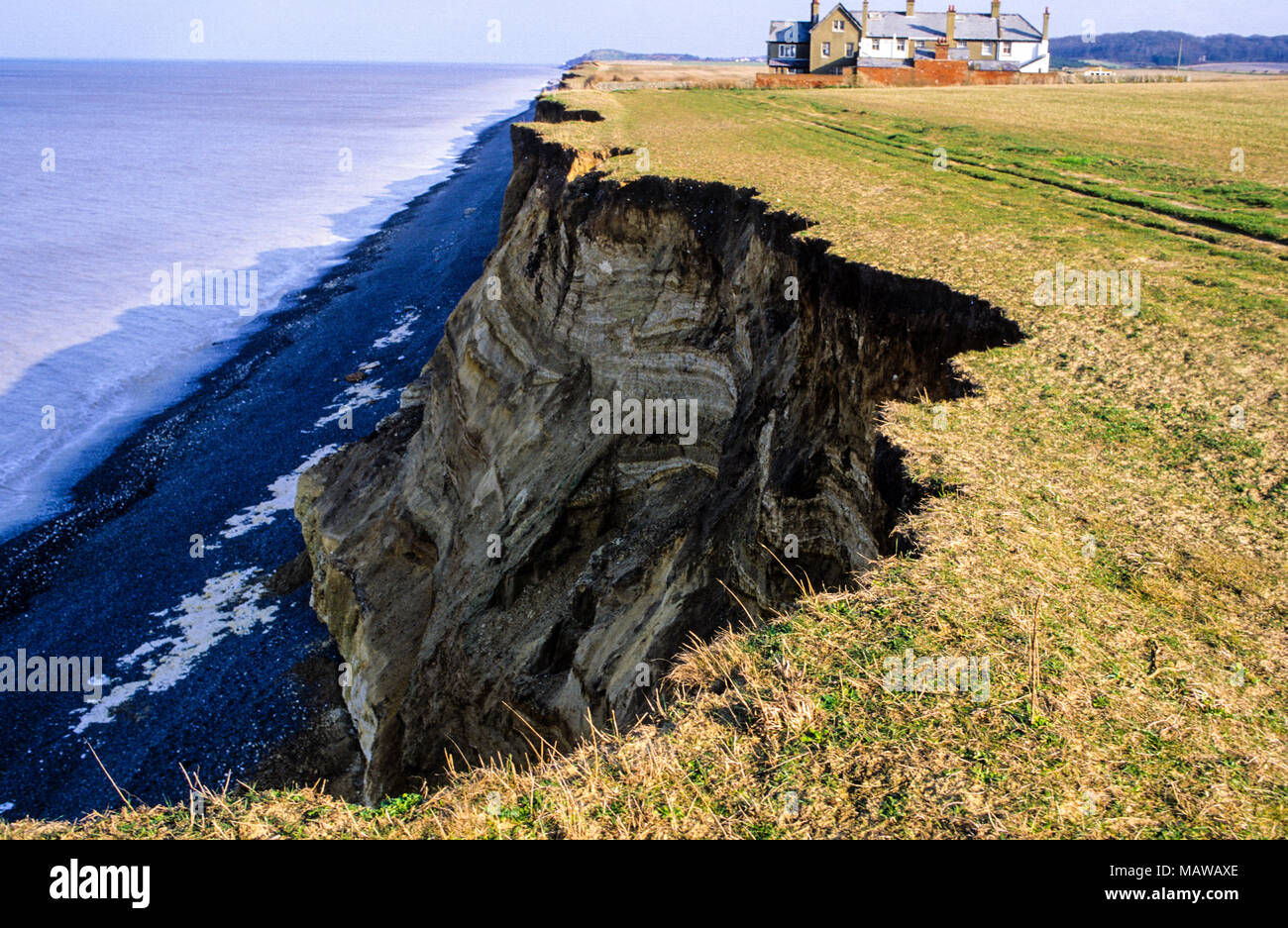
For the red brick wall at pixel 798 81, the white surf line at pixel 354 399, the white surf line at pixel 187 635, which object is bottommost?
the white surf line at pixel 187 635

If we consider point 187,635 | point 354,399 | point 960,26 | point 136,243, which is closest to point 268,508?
point 187,635

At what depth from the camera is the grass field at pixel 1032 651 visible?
553 cm

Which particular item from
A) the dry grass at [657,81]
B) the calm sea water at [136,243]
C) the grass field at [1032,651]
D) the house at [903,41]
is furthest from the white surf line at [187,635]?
the house at [903,41]

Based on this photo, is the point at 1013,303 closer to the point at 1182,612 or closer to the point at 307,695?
the point at 1182,612

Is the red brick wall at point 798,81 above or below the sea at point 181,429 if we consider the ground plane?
above

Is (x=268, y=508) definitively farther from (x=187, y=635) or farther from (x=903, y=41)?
(x=903, y=41)

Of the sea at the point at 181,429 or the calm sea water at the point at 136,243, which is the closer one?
the sea at the point at 181,429

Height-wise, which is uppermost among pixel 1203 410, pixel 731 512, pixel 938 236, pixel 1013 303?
pixel 938 236

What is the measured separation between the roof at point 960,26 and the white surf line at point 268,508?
63.4 metres

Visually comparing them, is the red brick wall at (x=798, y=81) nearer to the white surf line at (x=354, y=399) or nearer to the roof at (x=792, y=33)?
the roof at (x=792, y=33)

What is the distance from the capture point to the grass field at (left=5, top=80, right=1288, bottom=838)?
5.53m

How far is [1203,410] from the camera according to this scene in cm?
962
